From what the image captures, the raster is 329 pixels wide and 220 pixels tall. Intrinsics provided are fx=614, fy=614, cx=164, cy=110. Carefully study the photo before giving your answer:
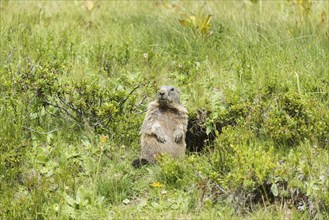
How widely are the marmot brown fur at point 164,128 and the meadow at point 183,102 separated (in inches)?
7.1

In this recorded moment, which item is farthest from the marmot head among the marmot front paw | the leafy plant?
the leafy plant

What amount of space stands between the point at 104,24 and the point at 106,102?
2.38 metres

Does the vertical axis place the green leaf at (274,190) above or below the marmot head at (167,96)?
below

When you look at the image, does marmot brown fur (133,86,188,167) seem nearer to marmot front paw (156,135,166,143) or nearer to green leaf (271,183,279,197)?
marmot front paw (156,135,166,143)

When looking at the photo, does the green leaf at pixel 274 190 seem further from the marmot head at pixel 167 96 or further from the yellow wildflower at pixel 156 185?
the marmot head at pixel 167 96

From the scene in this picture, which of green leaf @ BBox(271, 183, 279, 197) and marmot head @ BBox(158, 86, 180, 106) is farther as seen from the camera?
marmot head @ BBox(158, 86, 180, 106)

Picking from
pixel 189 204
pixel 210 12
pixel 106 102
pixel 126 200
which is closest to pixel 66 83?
pixel 106 102

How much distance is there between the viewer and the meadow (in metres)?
4.84

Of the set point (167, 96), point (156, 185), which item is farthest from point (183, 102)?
point (156, 185)

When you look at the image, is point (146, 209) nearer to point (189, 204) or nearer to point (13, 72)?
point (189, 204)

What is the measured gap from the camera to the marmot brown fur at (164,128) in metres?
5.41

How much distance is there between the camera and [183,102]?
20.4 feet

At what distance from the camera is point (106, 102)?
5.80m

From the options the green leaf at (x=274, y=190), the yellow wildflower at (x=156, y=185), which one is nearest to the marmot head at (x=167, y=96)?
the yellow wildflower at (x=156, y=185)
